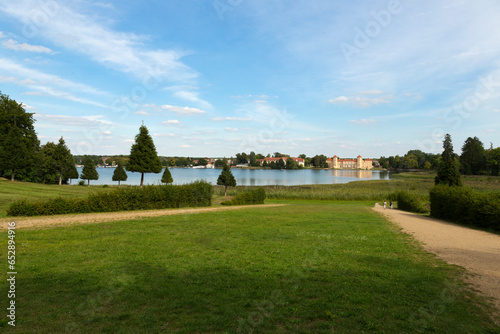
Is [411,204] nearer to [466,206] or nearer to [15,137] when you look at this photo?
[466,206]

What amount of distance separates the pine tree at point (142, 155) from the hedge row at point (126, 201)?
1098cm

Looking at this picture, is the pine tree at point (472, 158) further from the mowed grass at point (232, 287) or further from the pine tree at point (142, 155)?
the mowed grass at point (232, 287)

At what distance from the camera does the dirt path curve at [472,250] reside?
20.2ft

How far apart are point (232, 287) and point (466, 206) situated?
16.1m

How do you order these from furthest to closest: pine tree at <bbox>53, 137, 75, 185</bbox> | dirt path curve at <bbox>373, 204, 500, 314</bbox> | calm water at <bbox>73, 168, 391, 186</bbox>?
1. calm water at <bbox>73, 168, 391, 186</bbox>
2. pine tree at <bbox>53, 137, 75, 185</bbox>
3. dirt path curve at <bbox>373, 204, 500, 314</bbox>

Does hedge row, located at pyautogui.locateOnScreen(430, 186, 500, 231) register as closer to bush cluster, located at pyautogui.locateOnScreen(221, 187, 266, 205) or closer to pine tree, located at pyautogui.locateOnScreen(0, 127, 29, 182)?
bush cluster, located at pyautogui.locateOnScreen(221, 187, 266, 205)

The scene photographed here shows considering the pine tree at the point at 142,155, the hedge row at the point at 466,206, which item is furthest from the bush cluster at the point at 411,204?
the pine tree at the point at 142,155

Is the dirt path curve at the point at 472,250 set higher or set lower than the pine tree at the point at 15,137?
lower

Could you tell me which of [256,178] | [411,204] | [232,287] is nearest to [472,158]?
[256,178]

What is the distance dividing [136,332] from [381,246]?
8.02 metres

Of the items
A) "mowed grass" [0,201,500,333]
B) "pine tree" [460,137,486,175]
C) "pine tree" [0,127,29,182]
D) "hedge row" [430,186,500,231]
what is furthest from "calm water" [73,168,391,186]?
"mowed grass" [0,201,500,333]

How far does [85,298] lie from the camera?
16.0ft

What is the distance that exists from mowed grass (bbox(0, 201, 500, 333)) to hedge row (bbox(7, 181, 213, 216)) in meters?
4.95

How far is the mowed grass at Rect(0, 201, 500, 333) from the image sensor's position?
416 centimetres
